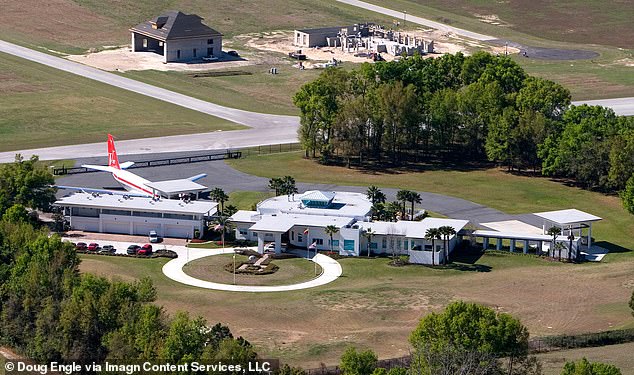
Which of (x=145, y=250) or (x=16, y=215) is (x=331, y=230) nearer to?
(x=145, y=250)

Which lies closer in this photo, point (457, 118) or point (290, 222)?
point (290, 222)

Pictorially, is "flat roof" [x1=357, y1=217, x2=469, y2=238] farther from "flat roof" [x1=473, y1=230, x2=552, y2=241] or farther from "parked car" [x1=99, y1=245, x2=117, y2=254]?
"parked car" [x1=99, y1=245, x2=117, y2=254]

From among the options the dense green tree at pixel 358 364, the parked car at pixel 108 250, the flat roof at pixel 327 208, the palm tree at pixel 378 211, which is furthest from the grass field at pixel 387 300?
the dense green tree at pixel 358 364

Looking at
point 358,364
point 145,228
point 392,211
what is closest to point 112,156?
point 145,228

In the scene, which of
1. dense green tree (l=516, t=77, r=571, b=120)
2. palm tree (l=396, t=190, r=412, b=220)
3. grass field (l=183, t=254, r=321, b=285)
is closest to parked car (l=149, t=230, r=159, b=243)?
grass field (l=183, t=254, r=321, b=285)

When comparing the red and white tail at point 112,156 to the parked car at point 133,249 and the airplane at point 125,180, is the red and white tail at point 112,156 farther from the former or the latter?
the parked car at point 133,249

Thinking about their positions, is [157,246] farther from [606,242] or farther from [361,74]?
[361,74]

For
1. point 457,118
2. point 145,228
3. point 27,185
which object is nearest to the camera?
point 145,228
